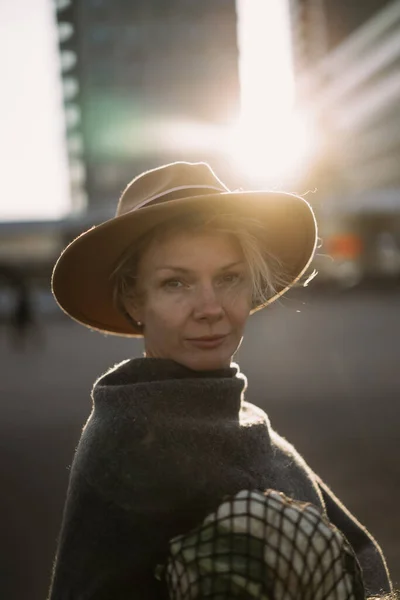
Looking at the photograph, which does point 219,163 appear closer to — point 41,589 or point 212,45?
point 212,45

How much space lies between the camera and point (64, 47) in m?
92.6

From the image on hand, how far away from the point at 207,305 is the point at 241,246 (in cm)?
19

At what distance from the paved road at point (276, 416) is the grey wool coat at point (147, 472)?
51 cm

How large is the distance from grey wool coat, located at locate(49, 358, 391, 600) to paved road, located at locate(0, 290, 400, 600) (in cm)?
51

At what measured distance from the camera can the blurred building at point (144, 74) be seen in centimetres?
8844

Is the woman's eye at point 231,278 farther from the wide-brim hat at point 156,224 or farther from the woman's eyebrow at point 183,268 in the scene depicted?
A: the wide-brim hat at point 156,224

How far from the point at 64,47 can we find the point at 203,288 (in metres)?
97.5

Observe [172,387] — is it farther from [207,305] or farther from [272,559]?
[272,559]

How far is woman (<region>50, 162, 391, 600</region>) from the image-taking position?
4.92 feet

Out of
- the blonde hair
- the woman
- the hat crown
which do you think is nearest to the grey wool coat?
the woman

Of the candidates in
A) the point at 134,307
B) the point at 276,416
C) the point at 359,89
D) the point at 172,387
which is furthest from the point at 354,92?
the point at 172,387

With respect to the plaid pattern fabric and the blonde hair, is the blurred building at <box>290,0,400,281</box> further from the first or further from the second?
the plaid pattern fabric

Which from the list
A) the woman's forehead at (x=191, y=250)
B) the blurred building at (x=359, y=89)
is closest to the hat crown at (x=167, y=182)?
the woman's forehead at (x=191, y=250)

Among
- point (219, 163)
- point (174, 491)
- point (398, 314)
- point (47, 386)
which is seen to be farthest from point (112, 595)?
point (219, 163)
